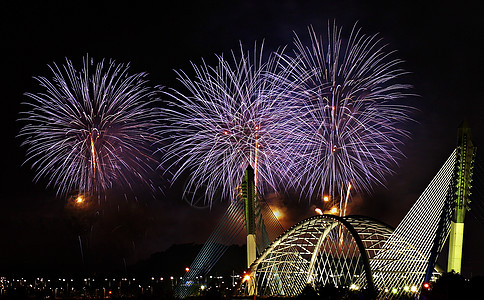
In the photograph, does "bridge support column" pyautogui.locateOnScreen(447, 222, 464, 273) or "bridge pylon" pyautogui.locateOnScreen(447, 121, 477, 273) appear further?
"bridge pylon" pyautogui.locateOnScreen(447, 121, 477, 273)

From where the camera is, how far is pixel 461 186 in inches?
1810

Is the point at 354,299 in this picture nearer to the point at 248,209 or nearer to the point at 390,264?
the point at 390,264

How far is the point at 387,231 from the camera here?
59156 millimetres

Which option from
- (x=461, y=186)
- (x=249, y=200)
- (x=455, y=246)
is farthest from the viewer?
(x=249, y=200)

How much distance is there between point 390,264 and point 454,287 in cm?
2474

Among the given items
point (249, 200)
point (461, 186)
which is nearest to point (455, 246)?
point (461, 186)

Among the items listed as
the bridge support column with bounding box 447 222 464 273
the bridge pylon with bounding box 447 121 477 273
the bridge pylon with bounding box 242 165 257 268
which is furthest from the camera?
the bridge pylon with bounding box 242 165 257 268

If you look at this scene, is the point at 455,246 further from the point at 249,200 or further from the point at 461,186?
the point at 249,200

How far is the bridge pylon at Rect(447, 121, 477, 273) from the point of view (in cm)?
4534

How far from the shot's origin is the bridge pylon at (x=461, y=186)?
45344mm

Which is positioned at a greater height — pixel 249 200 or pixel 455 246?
pixel 249 200

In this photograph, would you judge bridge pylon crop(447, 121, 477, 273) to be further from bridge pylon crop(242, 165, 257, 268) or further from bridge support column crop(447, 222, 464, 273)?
bridge pylon crop(242, 165, 257, 268)

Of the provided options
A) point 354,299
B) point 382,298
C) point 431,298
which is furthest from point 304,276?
point 431,298

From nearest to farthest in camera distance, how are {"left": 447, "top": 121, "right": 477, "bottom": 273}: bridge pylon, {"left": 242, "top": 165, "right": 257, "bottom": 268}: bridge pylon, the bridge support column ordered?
1. the bridge support column
2. {"left": 447, "top": 121, "right": 477, "bottom": 273}: bridge pylon
3. {"left": 242, "top": 165, "right": 257, "bottom": 268}: bridge pylon
